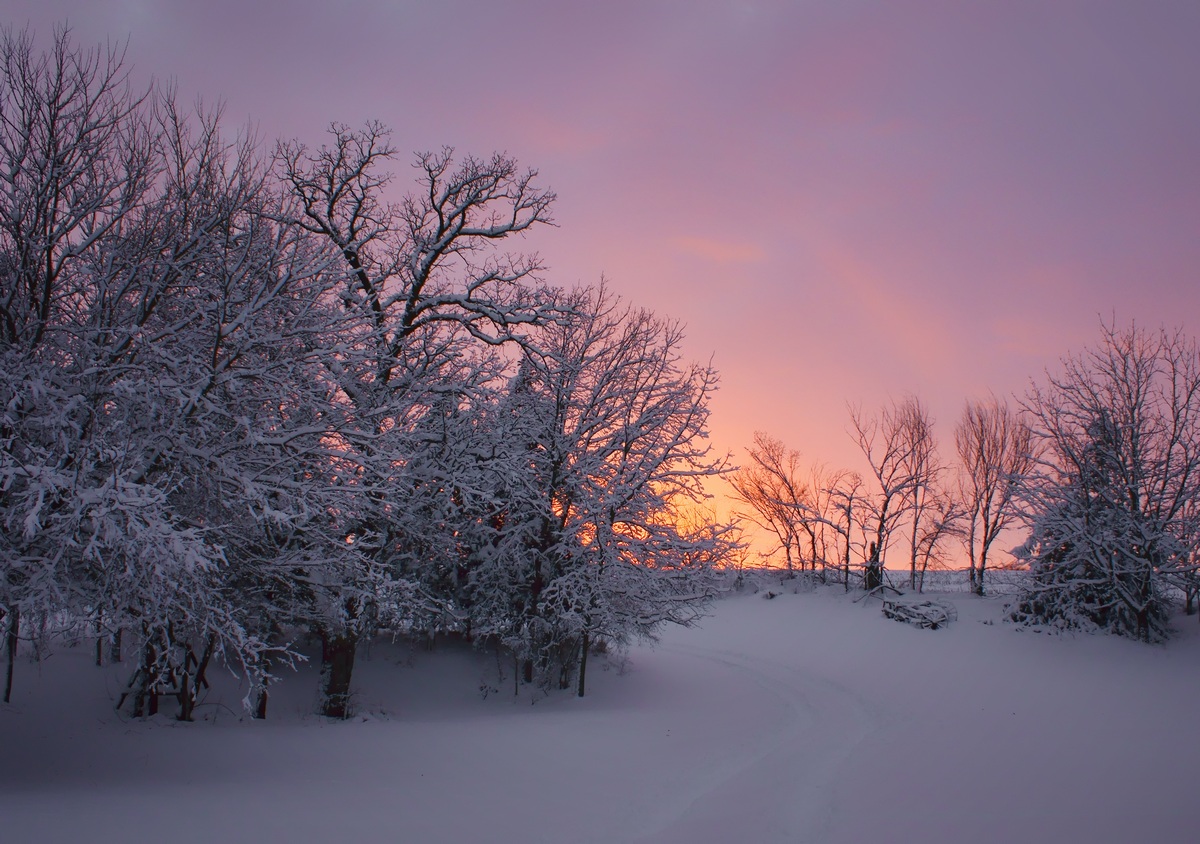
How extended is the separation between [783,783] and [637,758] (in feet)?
8.19

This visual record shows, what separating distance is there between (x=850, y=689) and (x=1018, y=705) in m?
4.40

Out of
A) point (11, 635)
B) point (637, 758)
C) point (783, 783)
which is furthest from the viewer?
point (637, 758)

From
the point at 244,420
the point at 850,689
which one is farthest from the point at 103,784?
the point at 850,689

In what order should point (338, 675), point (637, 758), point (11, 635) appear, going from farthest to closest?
point (338, 675) → point (637, 758) → point (11, 635)

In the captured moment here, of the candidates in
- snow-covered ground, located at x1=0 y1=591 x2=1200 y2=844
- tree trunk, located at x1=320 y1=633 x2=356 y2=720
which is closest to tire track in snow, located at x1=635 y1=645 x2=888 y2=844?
snow-covered ground, located at x1=0 y1=591 x2=1200 y2=844

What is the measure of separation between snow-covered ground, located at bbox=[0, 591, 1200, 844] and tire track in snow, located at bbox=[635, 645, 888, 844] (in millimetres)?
47

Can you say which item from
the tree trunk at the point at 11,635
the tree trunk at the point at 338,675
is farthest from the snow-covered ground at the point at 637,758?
the tree trunk at the point at 338,675

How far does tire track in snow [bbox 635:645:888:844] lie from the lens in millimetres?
8586

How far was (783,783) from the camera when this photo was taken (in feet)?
35.0

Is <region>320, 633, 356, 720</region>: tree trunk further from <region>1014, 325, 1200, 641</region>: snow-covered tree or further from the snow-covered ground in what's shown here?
<region>1014, 325, 1200, 641</region>: snow-covered tree

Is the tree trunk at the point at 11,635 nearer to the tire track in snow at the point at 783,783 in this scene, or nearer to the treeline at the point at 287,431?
the treeline at the point at 287,431

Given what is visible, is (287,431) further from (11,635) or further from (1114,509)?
(1114,509)

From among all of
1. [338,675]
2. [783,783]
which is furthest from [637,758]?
[338,675]

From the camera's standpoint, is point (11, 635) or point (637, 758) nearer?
point (11, 635)
